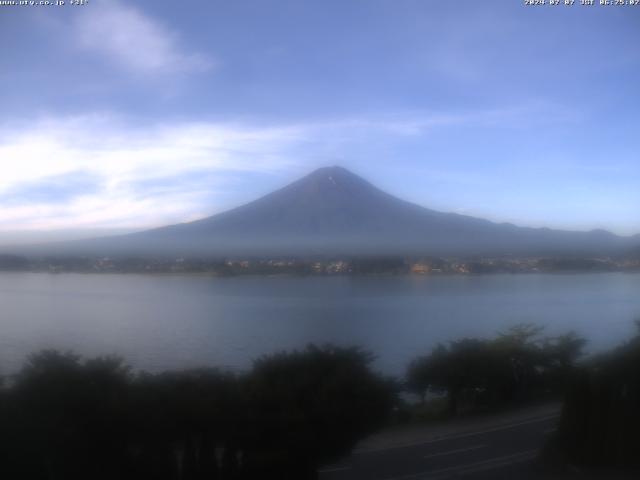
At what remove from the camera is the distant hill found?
7.82 metres

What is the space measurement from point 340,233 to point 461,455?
13.8 ft

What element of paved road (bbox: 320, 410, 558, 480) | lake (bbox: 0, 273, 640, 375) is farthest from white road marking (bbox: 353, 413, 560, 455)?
lake (bbox: 0, 273, 640, 375)

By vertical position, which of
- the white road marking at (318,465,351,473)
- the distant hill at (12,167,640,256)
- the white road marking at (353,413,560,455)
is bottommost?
the white road marking at (318,465,351,473)

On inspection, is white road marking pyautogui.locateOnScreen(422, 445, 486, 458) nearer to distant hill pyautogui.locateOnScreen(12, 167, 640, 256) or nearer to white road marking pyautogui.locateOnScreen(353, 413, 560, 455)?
white road marking pyautogui.locateOnScreen(353, 413, 560, 455)

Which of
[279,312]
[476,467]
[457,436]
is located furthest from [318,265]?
[476,467]

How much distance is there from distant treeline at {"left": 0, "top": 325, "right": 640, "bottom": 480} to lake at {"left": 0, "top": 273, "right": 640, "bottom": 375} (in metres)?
0.24

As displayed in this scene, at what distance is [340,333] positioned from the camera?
6.19 m

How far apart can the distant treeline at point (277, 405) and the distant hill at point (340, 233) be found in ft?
6.15

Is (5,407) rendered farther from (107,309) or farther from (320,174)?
(320,174)

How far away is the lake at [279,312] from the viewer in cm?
572

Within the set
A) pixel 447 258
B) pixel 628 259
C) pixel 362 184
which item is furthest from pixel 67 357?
pixel 628 259

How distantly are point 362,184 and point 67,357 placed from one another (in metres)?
4.32

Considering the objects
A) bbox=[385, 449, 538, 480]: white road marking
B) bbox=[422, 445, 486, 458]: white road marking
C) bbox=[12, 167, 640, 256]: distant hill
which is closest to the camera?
bbox=[385, 449, 538, 480]: white road marking

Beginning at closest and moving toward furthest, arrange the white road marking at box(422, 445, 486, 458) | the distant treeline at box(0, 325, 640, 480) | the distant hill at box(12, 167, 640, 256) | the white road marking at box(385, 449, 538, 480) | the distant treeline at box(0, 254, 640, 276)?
1. the distant treeline at box(0, 325, 640, 480)
2. the white road marking at box(385, 449, 538, 480)
3. the white road marking at box(422, 445, 486, 458)
4. the distant treeline at box(0, 254, 640, 276)
5. the distant hill at box(12, 167, 640, 256)
